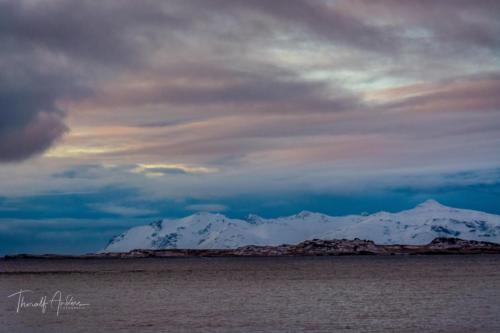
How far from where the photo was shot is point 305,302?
11062 centimetres

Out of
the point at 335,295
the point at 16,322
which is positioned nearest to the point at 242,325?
the point at 16,322

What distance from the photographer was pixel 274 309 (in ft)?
332

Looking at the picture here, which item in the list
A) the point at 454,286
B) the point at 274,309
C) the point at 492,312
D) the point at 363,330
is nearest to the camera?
the point at 363,330

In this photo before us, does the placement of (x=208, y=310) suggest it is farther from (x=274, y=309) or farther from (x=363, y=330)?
(x=363, y=330)

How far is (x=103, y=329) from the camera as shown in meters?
81.4

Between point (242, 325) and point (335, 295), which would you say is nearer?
point (242, 325)

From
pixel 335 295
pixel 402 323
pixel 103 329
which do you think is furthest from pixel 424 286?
pixel 103 329

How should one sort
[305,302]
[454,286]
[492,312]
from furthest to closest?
1. [454,286]
2. [305,302]
3. [492,312]

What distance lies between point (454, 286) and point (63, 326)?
8730 centimetres

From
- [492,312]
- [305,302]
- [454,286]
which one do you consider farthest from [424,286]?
[492,312]

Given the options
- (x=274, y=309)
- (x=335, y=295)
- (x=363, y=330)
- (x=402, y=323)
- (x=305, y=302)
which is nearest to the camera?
(x=363, y=330)

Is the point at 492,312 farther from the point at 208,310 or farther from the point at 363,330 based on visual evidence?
the point at 208,310

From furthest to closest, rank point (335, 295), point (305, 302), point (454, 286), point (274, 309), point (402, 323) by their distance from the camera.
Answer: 1. point (454, 286)
2. point (335, 295)
3. point (305, 302)
4. point (274, 309)
5. point (402, 323)

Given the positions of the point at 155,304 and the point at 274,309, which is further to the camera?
the point at 155,304
